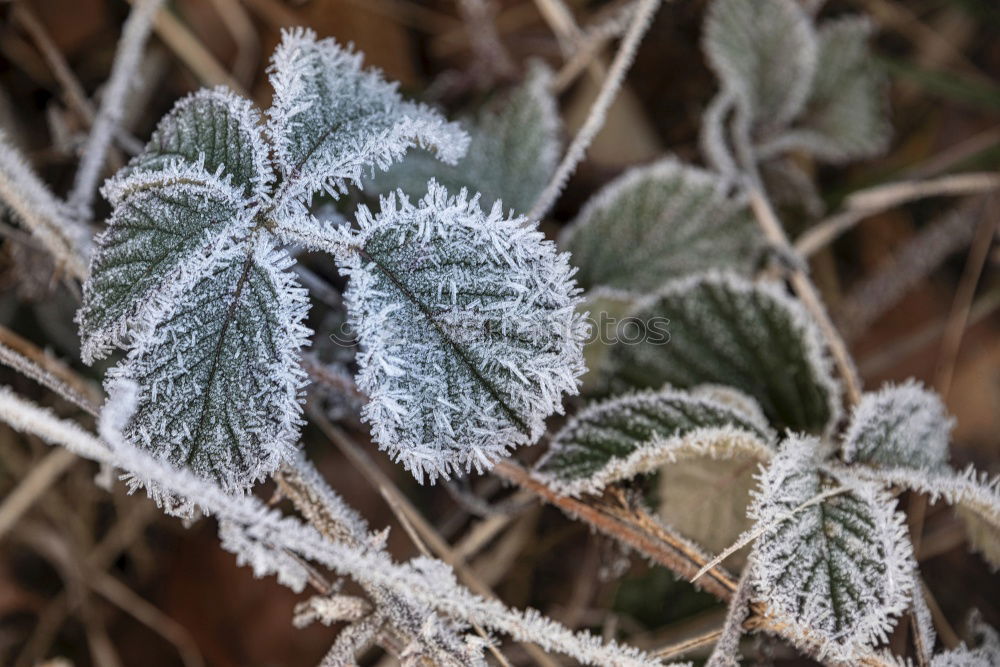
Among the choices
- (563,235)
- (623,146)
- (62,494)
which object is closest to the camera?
(563,235)

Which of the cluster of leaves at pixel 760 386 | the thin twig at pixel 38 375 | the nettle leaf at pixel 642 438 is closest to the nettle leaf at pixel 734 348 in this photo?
the cluster of leaves at pixel 760 386

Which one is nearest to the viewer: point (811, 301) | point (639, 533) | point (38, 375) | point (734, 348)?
point (38, 375)

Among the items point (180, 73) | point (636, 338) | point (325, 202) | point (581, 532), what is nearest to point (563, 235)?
point (636, 338)

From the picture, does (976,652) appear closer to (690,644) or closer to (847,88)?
(690,644)

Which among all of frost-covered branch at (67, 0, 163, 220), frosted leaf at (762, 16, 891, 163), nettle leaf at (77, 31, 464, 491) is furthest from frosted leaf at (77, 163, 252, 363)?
frosted leaf at (762, 16, 891, 163)

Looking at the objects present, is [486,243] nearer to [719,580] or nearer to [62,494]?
[719,580]

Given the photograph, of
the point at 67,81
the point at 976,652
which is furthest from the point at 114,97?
the point at 976,652

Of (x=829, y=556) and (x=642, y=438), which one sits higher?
(x=642, y=438)
